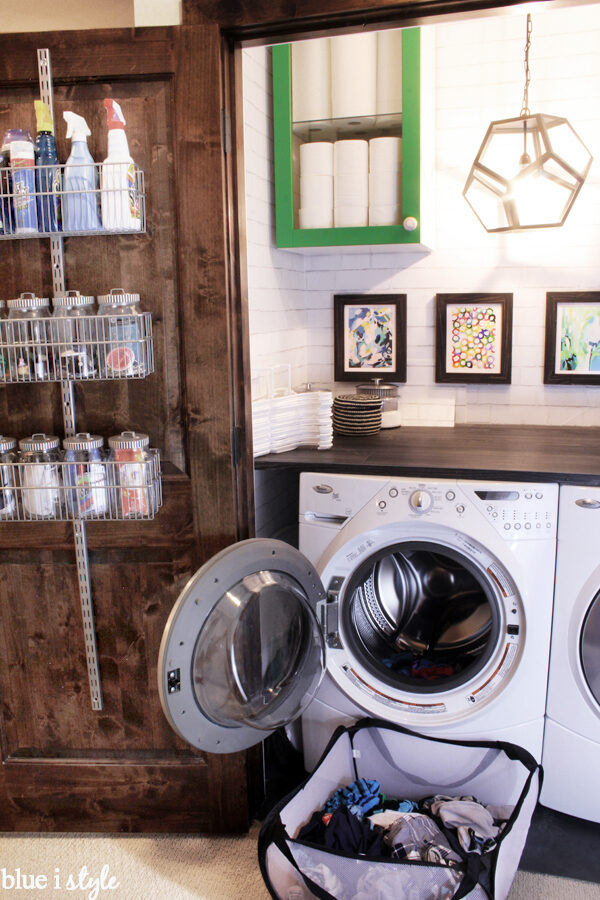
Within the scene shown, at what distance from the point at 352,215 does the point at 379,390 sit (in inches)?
26.9

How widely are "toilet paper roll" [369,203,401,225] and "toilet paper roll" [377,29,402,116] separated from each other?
32 centimetres

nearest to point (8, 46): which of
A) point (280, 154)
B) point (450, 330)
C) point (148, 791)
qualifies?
point (280, 154)

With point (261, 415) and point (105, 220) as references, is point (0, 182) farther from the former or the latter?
point (261, 415)

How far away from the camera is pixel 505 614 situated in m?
2.20

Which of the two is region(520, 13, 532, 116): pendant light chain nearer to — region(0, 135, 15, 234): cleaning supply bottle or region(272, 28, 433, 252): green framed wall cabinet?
region(272, 28, 433, 252): green framed wall cabinet

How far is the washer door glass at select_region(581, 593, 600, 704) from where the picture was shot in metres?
2.16

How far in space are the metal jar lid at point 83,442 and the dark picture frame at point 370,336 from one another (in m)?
1.43

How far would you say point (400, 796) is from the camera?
2328 millimetres

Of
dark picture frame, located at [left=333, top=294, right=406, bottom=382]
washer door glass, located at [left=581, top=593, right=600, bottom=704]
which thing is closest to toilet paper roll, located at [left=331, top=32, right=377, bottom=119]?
dark picture frame, located at [left=333, top=294, right=406, bottom=382]

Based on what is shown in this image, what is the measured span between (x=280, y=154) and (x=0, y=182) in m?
1.09

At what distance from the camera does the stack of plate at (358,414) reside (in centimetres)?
282

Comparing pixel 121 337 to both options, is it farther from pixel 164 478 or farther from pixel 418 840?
pixel 418 840

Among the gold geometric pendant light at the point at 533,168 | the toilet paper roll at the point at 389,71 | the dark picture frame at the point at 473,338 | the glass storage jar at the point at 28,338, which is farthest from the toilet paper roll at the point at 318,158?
the glass storage jar at the point at 28,338

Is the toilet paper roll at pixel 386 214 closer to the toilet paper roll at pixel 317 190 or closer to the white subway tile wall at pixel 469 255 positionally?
the toilet paper roll at pixel 317 190
